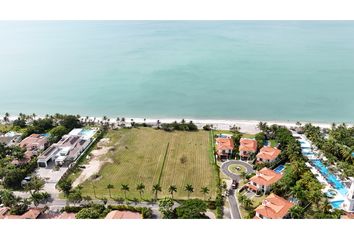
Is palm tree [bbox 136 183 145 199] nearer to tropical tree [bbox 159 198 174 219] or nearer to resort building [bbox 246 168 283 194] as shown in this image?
tropical tree [bbox 159 198 174 219]

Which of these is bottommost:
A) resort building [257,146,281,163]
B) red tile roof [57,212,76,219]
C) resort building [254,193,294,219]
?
red tile roof [57,212,76,219]

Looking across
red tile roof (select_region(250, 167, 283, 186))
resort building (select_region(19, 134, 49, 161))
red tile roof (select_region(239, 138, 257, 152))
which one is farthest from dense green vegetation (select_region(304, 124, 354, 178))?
→ resort building (select_region(19, 134, 49, 161))

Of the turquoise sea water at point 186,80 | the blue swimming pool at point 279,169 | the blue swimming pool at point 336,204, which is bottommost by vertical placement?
the blue swimming pool at point 336,204

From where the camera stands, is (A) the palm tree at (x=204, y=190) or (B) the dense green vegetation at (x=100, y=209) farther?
(A) the palm tree at (x=204, y=190)

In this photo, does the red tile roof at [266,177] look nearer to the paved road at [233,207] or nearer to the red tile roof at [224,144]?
the paved road at [233,207]

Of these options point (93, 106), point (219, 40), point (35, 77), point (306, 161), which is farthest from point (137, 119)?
point (219, 40)

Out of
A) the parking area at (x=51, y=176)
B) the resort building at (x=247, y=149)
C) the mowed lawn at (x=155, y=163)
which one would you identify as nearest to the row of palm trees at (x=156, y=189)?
the mowed lawn at (x=155, y=163)

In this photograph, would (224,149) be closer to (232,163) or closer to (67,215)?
(232,163)

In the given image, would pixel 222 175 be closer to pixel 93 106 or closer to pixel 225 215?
pixel 225 215
